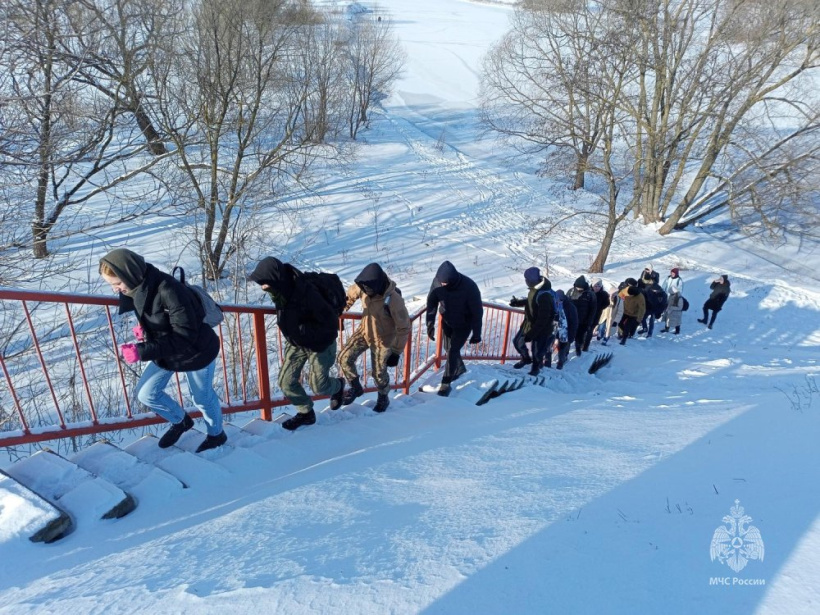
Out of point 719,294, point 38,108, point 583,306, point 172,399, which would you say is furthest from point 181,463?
point 719,294

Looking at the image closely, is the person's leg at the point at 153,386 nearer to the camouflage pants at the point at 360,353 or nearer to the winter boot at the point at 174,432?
the winter boot at the point at 174,432

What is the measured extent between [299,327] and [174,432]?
1.25 meters

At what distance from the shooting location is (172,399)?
345cm

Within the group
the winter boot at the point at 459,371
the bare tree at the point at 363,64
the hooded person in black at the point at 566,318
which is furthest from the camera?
the bare tree at the point at 363,64

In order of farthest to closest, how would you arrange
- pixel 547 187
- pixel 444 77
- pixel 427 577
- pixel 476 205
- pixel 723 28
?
pixel 444 77, pixel 547 187, pixel 476 205, pixel 723 28, pixel 427 577

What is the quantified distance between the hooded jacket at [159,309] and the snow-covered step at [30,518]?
36.3 inches

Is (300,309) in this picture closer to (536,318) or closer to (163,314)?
(163,314)

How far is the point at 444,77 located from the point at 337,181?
85.0ft

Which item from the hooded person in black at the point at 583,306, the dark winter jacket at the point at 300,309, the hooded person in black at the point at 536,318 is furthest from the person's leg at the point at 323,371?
the hooded person in black at the point at 583,306

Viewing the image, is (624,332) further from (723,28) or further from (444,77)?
(444,77)

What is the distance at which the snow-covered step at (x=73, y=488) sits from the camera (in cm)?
260

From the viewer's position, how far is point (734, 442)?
144 inches

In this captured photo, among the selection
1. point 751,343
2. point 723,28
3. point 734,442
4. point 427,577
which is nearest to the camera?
point 427,577

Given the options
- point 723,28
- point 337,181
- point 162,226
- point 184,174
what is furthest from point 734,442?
point 337,181
